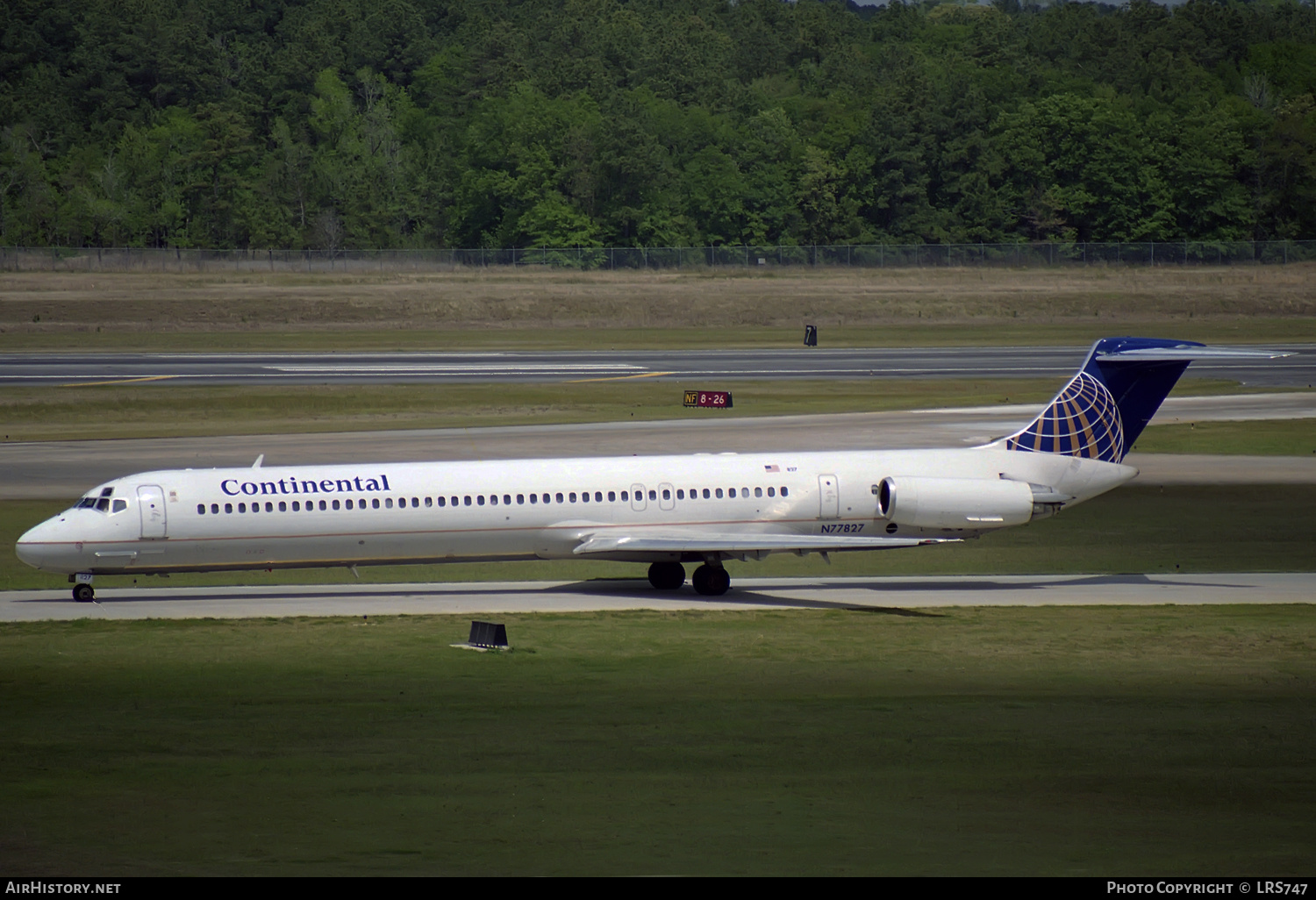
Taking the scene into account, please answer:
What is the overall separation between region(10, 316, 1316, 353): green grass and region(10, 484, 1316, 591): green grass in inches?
2021

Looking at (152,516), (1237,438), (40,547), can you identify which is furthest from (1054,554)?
(40,547)

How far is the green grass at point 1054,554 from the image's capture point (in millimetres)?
36188

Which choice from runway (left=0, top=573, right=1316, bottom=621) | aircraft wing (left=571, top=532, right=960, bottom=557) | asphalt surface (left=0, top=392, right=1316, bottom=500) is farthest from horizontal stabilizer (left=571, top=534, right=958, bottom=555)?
asphalt surface (left=0, top=392, right=1316, bottom=500)

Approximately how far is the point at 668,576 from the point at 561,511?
3.22 m

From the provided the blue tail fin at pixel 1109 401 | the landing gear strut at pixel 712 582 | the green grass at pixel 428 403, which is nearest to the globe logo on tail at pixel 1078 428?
the blue tail fin at pixel 1109 401

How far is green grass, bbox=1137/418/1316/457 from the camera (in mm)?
53969

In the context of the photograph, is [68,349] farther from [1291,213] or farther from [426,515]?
[1291,213]

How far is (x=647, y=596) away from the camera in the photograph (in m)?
33.4

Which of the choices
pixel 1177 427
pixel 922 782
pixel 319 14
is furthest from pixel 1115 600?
pixel 319 14

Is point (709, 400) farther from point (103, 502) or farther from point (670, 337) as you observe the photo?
point (670, 337)

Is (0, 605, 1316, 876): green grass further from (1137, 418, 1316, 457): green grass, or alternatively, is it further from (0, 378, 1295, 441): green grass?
(0, 378, 1295, 441): green grass

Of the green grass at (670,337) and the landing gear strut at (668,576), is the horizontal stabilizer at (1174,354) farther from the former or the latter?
the green grass at (670,337)

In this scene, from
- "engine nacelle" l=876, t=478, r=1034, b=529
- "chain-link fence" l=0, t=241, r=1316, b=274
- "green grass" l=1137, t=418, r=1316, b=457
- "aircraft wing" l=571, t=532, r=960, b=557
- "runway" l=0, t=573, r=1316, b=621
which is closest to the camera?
"runway" l=0, t=573, r=1316, b=621

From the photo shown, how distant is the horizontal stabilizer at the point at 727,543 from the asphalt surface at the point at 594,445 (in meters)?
18.0
